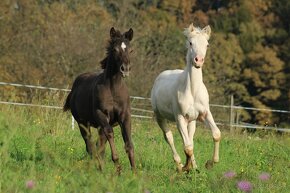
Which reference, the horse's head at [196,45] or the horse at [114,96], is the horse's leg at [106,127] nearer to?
the horse at [114,96]

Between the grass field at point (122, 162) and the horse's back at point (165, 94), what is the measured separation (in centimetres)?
73

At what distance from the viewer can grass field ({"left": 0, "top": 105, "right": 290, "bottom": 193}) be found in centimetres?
602

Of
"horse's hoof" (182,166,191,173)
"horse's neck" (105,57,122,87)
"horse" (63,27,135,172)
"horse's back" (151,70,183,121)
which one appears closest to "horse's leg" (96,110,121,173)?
"horse" (63,27,135,172)

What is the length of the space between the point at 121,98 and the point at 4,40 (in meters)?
25.7

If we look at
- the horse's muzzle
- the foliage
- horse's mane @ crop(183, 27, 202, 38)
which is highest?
horse's mane @ crop(183, 27, 202, 38)

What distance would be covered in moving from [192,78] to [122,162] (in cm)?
170

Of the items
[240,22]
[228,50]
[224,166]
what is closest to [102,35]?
[228,50]

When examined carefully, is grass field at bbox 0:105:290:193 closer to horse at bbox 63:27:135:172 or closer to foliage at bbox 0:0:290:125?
horse at bbox 63:27:135:172

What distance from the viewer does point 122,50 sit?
10.6 metres

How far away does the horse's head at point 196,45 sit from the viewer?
11.0 meters

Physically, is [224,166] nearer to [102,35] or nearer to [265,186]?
[265,186]

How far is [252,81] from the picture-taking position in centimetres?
4456

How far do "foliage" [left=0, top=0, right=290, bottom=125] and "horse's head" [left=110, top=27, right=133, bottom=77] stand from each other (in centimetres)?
1872

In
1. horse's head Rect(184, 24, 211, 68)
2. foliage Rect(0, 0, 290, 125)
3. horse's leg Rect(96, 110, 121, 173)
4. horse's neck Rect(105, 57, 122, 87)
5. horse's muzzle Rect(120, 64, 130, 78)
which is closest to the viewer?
horse's muzzle Rect(120, 64, 130, 78)
